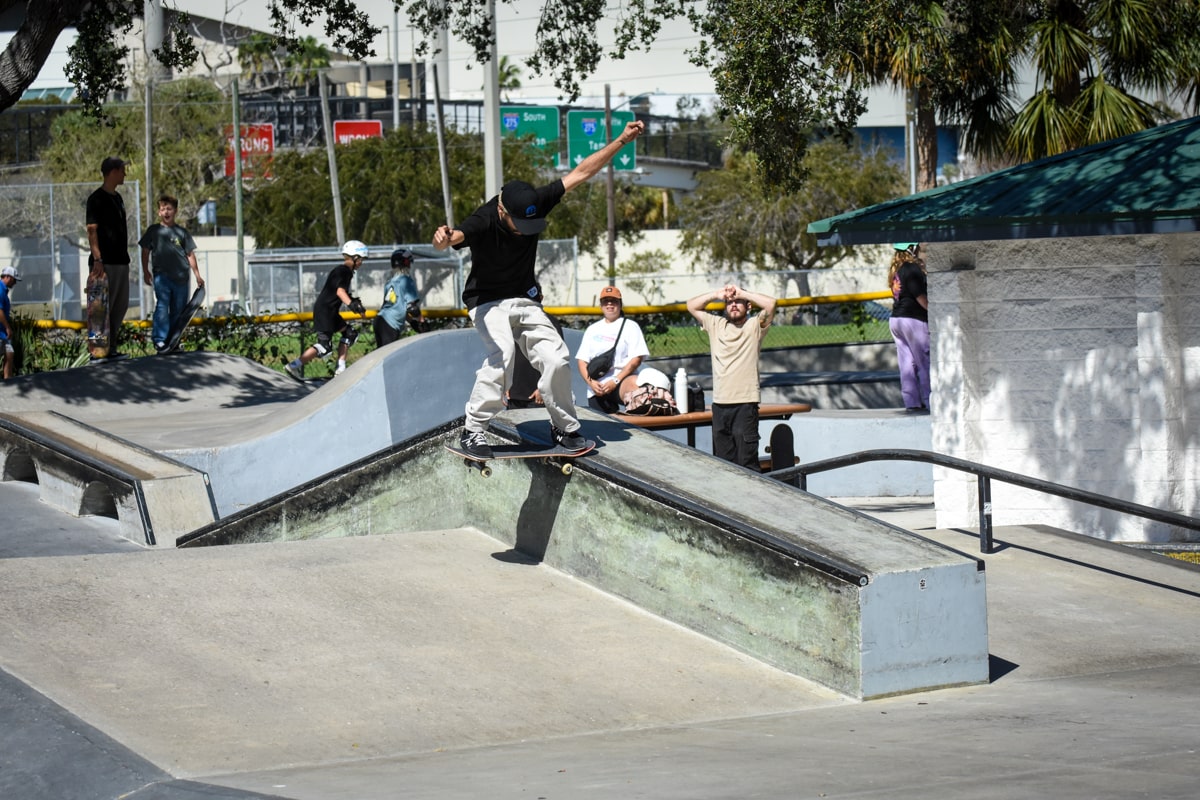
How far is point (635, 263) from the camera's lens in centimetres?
5925

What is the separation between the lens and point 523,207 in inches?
289

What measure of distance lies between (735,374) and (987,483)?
2.61 metres

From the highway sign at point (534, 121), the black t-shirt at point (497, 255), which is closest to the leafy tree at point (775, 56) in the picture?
the black t-shirt at point (497, 255)

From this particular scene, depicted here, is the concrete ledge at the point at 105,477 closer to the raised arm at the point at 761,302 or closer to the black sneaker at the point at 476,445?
the black sneaker at the point at 476,445

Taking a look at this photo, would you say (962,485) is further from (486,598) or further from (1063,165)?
(486,598)

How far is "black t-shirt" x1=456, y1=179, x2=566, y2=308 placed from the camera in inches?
292

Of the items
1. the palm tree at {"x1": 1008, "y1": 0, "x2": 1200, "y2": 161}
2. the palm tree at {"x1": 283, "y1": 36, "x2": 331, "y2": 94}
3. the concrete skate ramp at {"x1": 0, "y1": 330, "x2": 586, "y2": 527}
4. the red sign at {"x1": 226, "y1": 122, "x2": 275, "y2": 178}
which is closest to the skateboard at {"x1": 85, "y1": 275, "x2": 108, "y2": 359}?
the concrete skate ramp at {"x1": 0, "y1": 330, "x2": 586, "y2": 527}

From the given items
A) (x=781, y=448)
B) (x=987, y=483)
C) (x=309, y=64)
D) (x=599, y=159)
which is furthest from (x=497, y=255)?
(x=309, y=64)

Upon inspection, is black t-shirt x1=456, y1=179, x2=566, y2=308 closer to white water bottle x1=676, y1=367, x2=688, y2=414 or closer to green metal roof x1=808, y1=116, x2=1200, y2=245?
green metal roof x1=808, y1=116, x2=1200, y2=245

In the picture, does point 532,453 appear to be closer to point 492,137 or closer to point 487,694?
point 487,694

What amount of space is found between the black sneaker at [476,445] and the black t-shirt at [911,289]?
7.64 meters

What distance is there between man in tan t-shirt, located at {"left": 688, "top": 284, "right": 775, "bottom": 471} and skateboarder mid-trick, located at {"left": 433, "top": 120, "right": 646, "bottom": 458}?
308cm

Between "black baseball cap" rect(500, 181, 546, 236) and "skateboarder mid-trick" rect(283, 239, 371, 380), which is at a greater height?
"black baseball cap" rect(500, 181, 546, 236)

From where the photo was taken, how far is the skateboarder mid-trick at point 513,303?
739 cm
